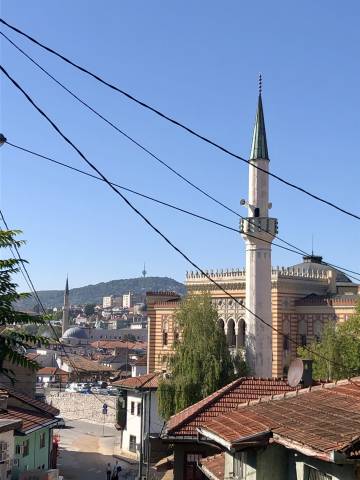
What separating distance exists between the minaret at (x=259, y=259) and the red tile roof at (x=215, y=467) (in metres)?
26.7

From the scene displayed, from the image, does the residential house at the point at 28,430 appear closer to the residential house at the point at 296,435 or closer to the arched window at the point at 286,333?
the residential house at the point at 296,435

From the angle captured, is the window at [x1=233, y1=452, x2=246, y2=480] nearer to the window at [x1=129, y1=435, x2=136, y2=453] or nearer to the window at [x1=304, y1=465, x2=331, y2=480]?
the window at [x1=304, y1=465, x2=331, y2=480]

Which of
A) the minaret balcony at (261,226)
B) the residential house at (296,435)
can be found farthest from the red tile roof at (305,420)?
the minaret balcony at (261,226)

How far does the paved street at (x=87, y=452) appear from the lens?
107 feet

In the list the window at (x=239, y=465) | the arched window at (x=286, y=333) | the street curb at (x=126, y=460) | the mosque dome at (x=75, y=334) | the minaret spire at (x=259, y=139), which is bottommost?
the street curb at (x=126, y=460)

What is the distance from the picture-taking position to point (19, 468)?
73.3ft

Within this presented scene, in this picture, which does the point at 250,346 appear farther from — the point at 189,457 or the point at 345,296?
the point at 189,457

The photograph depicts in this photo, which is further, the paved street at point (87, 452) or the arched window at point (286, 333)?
the arched window at point (286, 333)

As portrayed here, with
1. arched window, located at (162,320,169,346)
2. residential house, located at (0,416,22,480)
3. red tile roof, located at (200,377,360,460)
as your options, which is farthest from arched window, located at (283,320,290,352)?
red tile roof, located at (200,377,360,460)

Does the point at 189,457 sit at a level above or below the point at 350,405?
below

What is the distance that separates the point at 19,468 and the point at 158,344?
33.1 meters

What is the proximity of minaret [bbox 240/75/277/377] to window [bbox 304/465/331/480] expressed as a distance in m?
32.1

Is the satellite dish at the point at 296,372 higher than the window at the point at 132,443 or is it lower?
higher

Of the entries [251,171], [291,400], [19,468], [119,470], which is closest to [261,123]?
[251,171]
